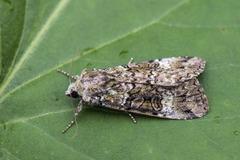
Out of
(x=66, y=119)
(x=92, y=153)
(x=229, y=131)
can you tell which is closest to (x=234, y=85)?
(x=229, y=131)

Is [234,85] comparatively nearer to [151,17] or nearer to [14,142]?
[151,17]

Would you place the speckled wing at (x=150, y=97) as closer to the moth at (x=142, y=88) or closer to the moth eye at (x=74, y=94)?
the moth at (x=142, y=88)

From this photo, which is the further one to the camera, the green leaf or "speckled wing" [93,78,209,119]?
"speckled wing" [93,78,209,119]

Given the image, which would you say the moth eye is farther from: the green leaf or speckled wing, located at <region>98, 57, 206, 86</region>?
speckled wing, located at <region>98, 57, 206, 86</region>

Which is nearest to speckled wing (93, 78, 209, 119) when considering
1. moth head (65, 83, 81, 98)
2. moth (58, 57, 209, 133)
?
moth (58, 57, 209, 133)

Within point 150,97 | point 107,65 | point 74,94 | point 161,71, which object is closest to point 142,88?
point 150,97

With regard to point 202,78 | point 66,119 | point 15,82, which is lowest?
point 202,78
